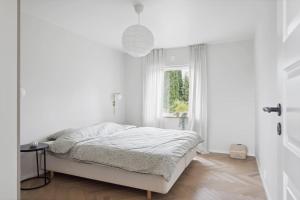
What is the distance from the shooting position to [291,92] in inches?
31.6

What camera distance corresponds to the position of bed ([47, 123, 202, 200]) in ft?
7.97

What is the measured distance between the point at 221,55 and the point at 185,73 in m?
0.97

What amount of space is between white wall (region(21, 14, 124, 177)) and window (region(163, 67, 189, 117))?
4.81 ft

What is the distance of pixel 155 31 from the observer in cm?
387

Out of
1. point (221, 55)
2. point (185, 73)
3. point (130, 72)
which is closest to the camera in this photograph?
point (221, 55)

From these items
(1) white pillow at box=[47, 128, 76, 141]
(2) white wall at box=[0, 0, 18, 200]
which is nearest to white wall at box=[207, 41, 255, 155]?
(1) white pillow at box=[47, 128, 76, 141]

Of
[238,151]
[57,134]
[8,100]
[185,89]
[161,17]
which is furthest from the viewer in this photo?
[185,89]

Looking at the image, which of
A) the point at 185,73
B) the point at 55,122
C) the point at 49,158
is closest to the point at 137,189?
the point at 49,158

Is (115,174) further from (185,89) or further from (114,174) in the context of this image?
(185,89)

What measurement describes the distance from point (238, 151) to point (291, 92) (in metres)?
3.76

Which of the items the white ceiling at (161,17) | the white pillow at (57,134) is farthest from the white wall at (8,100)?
the white pillow at (57,134)

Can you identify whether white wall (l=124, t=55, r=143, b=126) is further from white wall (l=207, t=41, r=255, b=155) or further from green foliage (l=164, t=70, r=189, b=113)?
white wall (l=207, t=41, r=255, b=155)

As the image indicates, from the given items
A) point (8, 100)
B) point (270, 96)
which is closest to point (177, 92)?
point (270, 96)

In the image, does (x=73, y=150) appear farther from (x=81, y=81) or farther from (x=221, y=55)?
(x=221, y=55)
